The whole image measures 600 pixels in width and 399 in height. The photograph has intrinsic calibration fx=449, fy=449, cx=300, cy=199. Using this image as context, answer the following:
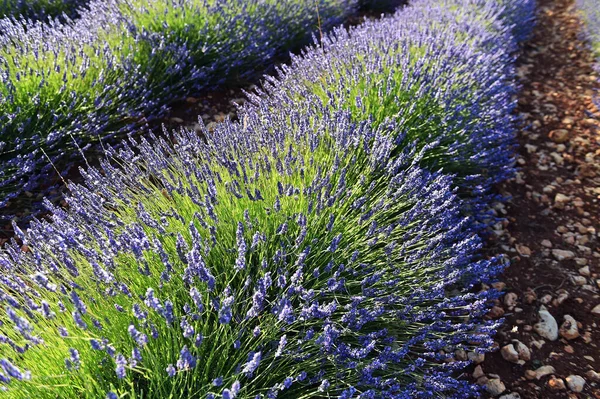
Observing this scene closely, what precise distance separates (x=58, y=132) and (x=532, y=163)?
3.64 metres

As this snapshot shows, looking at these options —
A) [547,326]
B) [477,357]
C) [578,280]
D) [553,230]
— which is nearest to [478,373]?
[477,357]

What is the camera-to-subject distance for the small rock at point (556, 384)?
2.13 metres

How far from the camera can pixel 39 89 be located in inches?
120

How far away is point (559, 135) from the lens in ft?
13.5

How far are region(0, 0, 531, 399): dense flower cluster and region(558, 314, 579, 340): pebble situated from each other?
22.6 inches

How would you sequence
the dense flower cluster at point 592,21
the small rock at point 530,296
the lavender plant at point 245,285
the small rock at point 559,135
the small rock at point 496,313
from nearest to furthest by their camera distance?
the lavender plant at point 245,285, the small rock at point 496,313, the small rock at point 530,296, the small rock at point 559,135, the dense flower cluster at point 592,21

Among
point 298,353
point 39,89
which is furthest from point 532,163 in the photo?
point 39,89

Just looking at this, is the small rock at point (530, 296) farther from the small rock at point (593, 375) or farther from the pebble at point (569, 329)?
the small rock at point (593, 375)

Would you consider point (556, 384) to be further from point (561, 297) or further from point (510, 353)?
point (561, 297)

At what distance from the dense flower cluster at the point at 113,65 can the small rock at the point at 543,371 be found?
105 inches

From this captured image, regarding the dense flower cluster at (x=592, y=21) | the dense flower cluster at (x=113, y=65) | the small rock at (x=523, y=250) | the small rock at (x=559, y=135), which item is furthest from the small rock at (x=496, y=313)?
the dense flower cluster at (x=592, y=21)

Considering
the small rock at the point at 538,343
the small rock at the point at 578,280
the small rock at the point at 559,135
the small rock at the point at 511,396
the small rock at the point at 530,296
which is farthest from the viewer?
the small rock at the point at 559,135

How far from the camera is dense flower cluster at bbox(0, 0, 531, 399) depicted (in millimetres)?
1399

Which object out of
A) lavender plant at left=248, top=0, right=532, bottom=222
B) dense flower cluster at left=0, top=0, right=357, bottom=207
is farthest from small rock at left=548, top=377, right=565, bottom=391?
dense flower cluster at left=0, top=0, right=357, bottom=207
